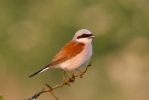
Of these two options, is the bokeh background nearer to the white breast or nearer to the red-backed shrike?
the red-backed shrike

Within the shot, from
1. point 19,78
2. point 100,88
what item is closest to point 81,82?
point 100,88

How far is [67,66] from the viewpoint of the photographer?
4859mm

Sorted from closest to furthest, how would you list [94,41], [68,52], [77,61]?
1. [77,61]
2. [68,52]
3. [94,41]

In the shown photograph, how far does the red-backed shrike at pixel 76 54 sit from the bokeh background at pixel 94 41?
266 inches

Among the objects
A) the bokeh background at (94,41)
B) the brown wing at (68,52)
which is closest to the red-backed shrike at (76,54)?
the brown wing at (68,52)

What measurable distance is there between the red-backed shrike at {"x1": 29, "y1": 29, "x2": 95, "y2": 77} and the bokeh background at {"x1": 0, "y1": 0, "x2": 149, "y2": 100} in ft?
22.1

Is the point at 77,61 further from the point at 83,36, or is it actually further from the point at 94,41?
the point at 94,41

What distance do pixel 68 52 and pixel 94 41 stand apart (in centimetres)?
1007

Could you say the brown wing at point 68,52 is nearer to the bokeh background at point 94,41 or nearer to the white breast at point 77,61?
the white breast at point 77,61

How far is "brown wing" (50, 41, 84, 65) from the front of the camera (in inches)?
192

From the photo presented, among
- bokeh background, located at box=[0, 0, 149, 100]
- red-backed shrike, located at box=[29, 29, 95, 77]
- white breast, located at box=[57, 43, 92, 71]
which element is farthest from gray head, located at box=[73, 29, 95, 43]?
bokeh background, located at box=[0, 0, 149, 100]

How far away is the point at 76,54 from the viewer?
5098 millimetres

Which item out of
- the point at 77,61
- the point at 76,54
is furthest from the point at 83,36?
the point at 77,61

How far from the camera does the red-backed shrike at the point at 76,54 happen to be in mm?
4836
